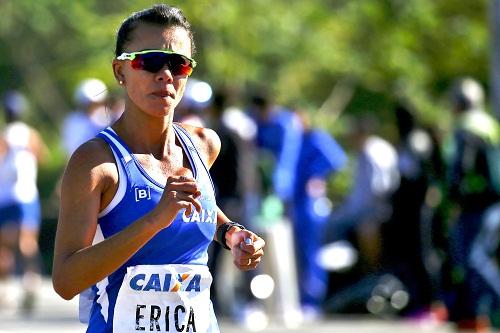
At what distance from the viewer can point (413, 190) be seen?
14.5 meters

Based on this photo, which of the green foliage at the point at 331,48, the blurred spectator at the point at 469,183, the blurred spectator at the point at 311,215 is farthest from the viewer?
the green foliage at the point at 331,48

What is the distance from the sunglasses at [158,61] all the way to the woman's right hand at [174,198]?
48 cm

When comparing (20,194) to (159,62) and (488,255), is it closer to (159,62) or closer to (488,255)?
(488,255)

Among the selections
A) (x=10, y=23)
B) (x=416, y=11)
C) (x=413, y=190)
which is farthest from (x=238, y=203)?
(x=10, y=23)

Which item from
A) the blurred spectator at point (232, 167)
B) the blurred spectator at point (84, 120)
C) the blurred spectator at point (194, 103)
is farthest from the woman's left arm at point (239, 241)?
the blurred spectator at point (84, 120)

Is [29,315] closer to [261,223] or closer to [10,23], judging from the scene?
[261,223]

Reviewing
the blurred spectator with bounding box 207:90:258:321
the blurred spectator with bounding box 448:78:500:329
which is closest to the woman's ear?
the blurred spectator with bounding box 448:78:500:329

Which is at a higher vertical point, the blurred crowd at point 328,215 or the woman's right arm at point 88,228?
the blurred crowd at point 328,215

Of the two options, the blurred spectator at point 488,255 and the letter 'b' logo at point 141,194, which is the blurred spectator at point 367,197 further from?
the letter 'b' logo at point 141,194

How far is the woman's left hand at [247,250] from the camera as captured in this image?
15.6 feet

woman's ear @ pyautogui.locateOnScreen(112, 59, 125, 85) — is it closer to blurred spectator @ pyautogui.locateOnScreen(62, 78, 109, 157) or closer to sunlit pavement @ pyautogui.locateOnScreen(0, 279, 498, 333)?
sunlit pavement @ pyautogui.locateOnScreen(0, 279, 498, 333)

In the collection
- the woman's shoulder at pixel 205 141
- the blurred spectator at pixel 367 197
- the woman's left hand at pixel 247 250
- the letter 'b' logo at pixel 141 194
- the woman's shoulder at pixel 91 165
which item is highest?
the blurred spectator at pixel 367 197

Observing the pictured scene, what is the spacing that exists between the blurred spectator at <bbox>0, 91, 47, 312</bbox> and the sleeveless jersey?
11.3m

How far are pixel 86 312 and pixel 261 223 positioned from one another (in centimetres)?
922
